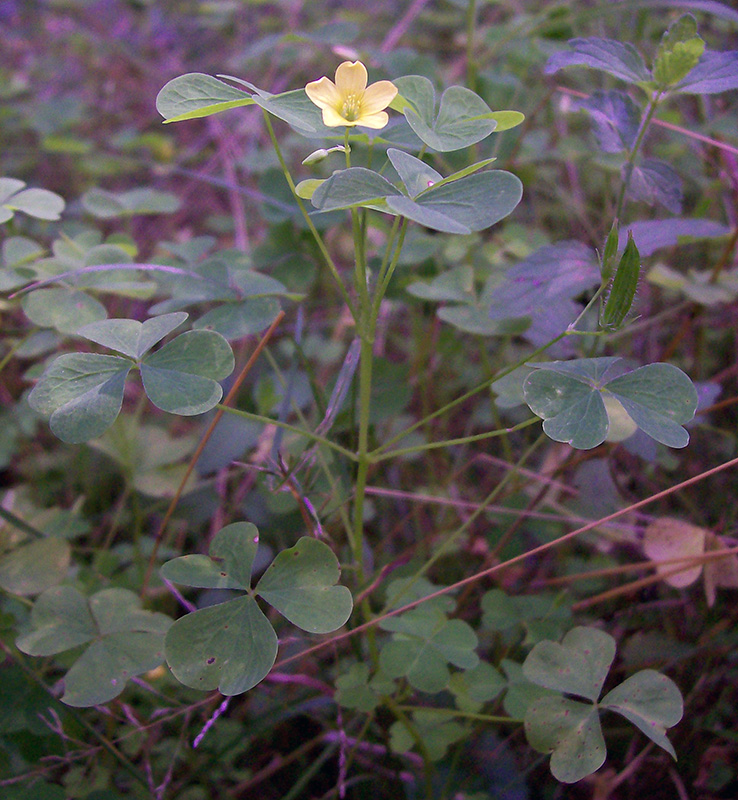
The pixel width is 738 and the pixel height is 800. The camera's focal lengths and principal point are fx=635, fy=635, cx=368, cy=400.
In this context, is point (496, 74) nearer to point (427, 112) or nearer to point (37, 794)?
point (427, 112)

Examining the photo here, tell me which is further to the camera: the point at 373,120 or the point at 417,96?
the point at 417,96

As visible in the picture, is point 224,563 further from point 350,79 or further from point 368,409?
point 350,79

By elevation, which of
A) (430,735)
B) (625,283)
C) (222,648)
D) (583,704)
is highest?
(625,283)

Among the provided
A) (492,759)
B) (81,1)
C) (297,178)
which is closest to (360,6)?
(81,1)

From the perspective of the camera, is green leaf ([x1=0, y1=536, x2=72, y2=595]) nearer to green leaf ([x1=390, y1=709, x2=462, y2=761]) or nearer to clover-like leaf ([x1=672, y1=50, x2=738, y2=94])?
green leaf ([x1=390, y1=709, x2=462, y2=761])

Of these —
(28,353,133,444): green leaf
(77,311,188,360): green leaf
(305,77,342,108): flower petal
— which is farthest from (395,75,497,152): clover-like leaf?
(28,353,133,444): green leaf

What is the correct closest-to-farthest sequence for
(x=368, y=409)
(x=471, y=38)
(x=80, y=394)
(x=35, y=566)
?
(x=80, y=394) → (x=368, y=409) → (x=35, y=566) → (x=471, y=38)

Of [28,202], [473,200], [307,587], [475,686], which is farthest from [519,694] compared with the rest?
[28,202]
